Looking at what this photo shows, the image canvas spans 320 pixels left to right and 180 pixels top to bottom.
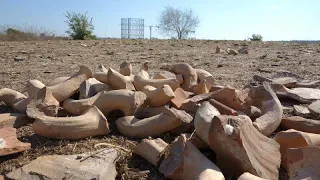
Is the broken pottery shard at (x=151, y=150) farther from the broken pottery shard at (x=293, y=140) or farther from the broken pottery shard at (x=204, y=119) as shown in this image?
the broken pottery shard at (x=293, y=140)

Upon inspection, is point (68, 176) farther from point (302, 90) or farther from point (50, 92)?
point (302, 90)

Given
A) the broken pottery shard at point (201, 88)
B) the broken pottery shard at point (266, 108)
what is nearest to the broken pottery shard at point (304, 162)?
the broken pottery shard at point (266, 108)

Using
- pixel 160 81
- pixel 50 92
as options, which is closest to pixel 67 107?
pixel 50 92

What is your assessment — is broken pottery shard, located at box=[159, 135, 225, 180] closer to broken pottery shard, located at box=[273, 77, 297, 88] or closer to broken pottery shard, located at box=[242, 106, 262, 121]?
broken pottery shard, located at box=[242, 106, 262, 121]

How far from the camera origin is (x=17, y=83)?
355cm

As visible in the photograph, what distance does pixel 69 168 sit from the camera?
160cm

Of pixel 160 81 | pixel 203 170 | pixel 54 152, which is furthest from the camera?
pixel 160 81

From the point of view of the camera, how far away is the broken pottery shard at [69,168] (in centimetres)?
156

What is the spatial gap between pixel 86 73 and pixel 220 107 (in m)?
1.09

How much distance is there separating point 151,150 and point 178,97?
1.98 feet

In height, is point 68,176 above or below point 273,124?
below

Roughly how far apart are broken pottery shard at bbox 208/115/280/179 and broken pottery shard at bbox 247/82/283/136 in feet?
1.04

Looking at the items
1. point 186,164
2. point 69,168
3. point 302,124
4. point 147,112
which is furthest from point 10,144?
point 302,124

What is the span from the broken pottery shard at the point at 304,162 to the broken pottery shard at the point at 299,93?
110 centimetres
